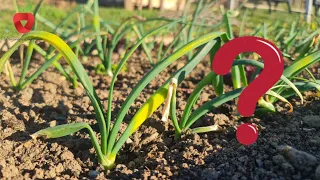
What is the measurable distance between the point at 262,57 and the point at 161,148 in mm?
581

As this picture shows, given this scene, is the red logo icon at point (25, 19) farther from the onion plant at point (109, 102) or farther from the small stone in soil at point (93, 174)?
the small stone in soil at point (93, 174)

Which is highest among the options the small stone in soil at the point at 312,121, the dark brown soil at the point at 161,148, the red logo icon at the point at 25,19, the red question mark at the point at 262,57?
the red logo icon at the point at 25,19

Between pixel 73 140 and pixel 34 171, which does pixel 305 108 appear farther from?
pixel 34 171

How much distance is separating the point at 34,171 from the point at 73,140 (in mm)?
248

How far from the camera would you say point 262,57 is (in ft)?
4.35

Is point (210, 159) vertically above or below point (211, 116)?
below

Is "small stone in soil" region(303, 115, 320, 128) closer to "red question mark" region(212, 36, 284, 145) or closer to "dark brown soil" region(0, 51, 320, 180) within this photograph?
"dark brown soil" region(0, 51, 320, 180)

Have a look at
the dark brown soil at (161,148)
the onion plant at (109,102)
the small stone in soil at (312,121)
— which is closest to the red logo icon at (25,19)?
the onion plant at (109,102)

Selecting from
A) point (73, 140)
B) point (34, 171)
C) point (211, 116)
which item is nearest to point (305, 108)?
point (211, 116)

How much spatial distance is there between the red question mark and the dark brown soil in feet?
0.58

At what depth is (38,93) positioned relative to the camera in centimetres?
238

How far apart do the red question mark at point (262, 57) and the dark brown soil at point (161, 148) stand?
0.58 ft

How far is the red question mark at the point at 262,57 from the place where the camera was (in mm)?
1313

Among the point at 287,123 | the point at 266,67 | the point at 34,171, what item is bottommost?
the point at 34,171
